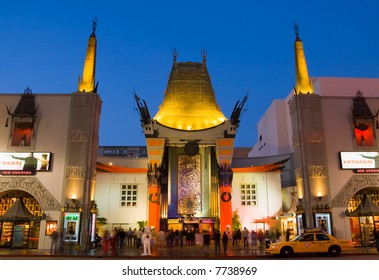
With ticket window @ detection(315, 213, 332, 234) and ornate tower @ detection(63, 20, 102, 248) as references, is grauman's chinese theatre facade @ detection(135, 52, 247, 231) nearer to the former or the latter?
ornate tower @ detection(63, 20, 102, 248)

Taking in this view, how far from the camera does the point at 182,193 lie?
3098cm

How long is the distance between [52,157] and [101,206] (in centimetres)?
1071

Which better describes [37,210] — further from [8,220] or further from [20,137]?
[20,137]

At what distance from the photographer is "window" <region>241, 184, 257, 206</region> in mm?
31344

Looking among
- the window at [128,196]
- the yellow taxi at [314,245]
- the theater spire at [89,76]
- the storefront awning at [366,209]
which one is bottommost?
the yellow taxi at [314,245]

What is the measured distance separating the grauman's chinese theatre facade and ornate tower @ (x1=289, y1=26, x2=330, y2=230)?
329 inches

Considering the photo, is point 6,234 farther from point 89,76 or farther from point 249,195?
point 249,195

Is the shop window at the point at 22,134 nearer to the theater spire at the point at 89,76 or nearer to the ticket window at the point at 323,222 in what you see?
the theater spire at the point at 89,76

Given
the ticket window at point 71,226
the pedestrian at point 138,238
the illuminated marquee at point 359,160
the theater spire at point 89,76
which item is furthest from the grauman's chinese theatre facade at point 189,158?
the illuminated marquee at point 359,160

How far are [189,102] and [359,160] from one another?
614 inches

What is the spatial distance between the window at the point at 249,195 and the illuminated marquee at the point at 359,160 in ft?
35.7

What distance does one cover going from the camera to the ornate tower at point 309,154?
69.3ft

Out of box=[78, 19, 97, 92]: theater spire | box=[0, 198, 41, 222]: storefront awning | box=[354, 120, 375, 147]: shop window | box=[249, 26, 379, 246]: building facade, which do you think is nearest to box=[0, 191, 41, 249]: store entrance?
box=[0, 198, 41, 222]: storefront awning
